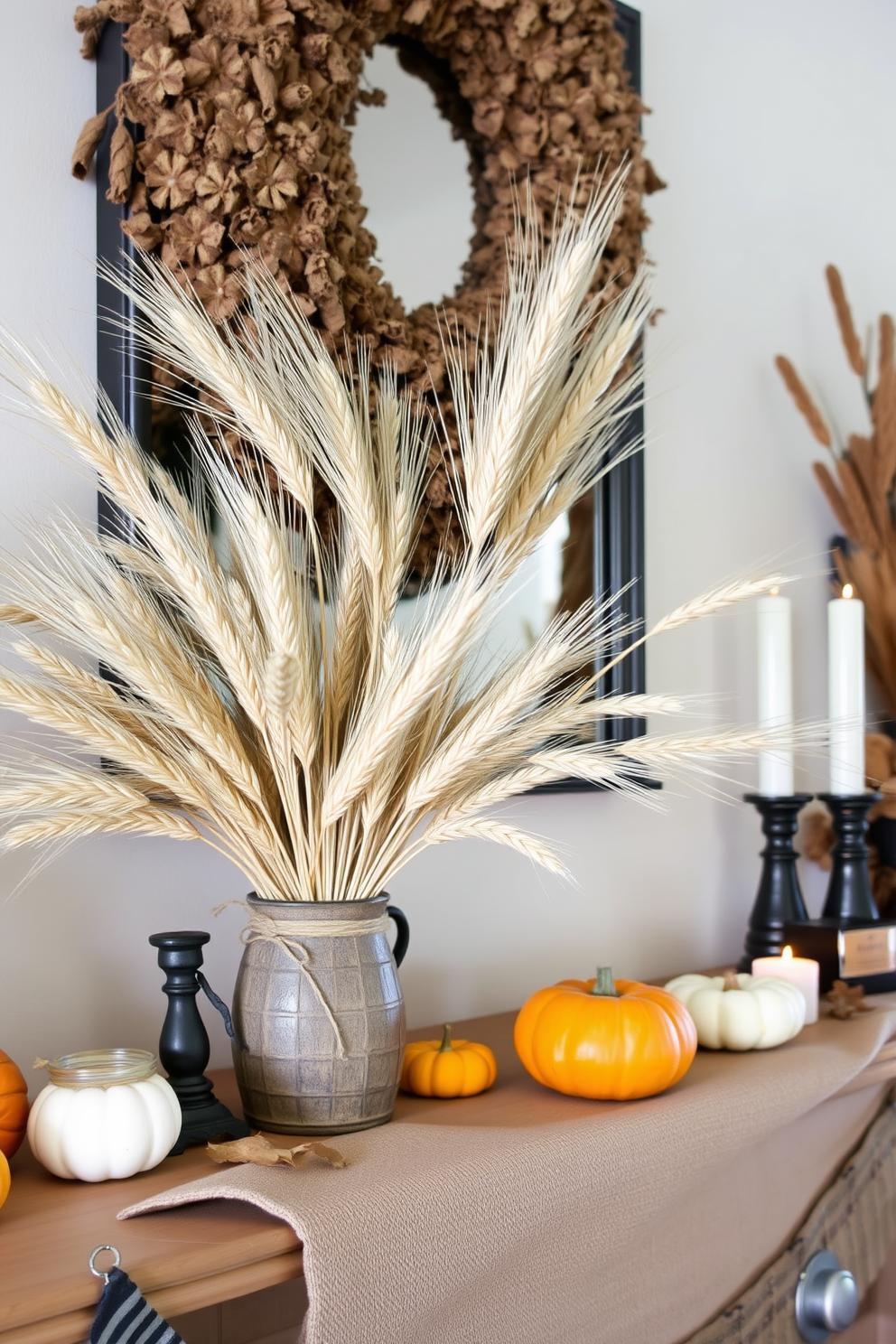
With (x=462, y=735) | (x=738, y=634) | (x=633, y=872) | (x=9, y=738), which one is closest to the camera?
(x=462, y=735)

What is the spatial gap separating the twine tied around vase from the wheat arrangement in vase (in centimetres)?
2

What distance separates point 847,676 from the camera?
1.38 metres

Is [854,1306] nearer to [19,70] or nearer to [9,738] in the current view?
[9,738]

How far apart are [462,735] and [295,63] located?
590 millimetres

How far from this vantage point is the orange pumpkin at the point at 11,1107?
2.43 ft

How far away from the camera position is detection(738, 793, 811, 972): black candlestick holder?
4.40 ft

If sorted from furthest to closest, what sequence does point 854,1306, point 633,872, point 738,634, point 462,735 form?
1. point 738,634
2. point 633,872
3. point 854,1306
4. point 462,735

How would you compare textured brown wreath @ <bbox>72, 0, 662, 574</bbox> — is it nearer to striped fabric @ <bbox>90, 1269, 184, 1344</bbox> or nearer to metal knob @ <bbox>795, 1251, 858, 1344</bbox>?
striped fabric @ <bbox>90, 1269, 184, 1344</bbox>

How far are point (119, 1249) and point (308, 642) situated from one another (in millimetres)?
396

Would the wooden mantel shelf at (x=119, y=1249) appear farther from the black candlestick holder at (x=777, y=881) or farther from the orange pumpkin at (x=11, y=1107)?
the black candlestick holder at (x=777, y=881)

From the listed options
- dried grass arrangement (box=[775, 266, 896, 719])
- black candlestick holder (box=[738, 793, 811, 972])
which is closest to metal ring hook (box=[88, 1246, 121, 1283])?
black candlestick holder (box=[738, 793, 811, 972])

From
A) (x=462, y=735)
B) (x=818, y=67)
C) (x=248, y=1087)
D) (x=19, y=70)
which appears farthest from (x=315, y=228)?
(x=818, y=67)

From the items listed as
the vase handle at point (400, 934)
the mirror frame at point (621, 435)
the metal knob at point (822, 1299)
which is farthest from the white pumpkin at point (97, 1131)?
the metal knob at point (822, 1299)

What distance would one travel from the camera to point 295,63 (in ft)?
3.18
